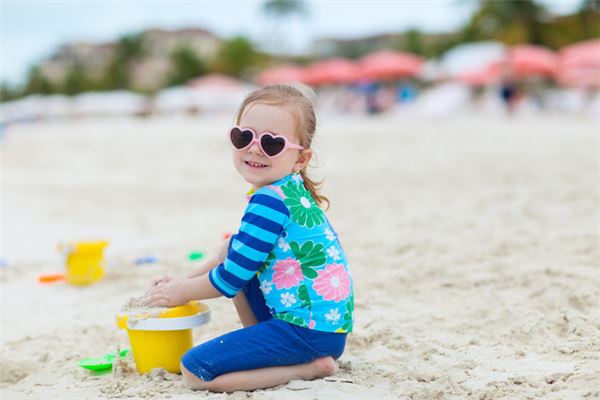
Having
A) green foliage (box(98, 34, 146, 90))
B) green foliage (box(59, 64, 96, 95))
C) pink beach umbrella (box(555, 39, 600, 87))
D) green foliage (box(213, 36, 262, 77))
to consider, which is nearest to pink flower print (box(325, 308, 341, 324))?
pink beach umbrella (box(555, 39, 600, 87))

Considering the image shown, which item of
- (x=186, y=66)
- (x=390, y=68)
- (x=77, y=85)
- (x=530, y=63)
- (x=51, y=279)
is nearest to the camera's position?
(x=51, y=279)

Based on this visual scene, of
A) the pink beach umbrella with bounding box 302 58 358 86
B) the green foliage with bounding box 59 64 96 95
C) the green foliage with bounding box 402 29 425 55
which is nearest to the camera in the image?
the pink beach umbrella with bounding box 302 58 358 86

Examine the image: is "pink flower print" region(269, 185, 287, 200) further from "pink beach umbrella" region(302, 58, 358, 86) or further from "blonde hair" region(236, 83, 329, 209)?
"pink beach umbrella" region(302, 58, 358, 86)

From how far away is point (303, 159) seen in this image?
2512 millimetres

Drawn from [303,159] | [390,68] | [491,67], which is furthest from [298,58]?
[303,159]

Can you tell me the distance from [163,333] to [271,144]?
2.64ft

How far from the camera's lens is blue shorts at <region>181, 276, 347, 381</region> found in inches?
92.4

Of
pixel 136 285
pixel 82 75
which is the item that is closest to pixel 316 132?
pixel 136 285

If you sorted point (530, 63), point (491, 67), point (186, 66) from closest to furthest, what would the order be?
1. point (530, 63)
2. point (491, 67)
3. point (186, 66)

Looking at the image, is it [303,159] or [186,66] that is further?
[186,66]

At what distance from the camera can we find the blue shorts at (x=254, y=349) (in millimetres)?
2346

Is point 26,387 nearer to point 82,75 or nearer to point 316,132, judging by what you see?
point 316,132

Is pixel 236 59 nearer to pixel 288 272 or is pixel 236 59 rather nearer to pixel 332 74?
pixel 332 74

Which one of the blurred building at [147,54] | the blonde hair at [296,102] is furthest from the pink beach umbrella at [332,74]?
the blurred building at [147,54]
